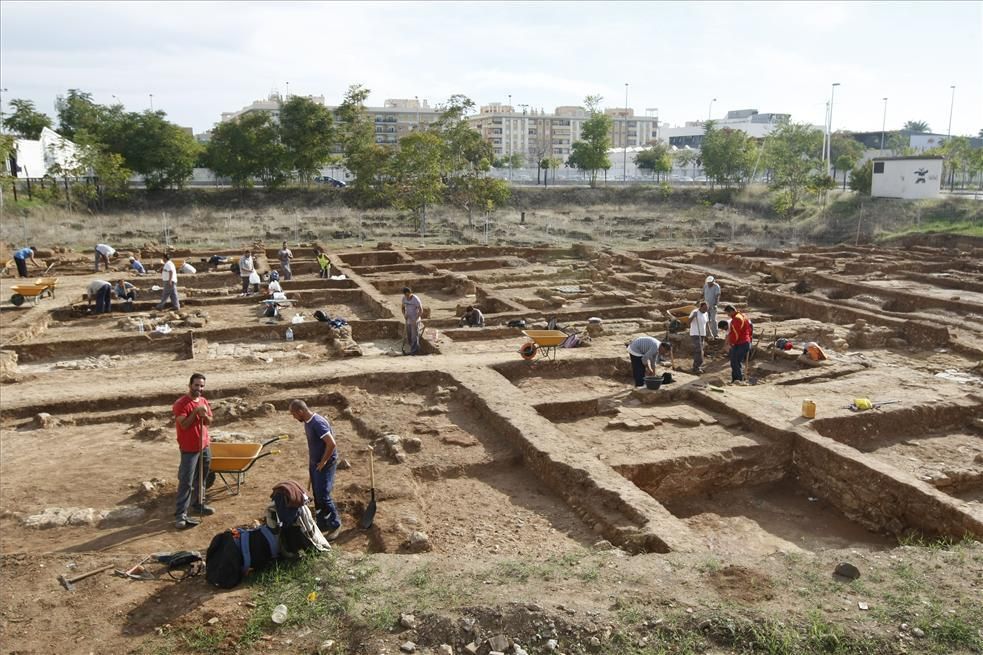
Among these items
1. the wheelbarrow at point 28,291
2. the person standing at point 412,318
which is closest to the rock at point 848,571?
the person standing at point 412,318

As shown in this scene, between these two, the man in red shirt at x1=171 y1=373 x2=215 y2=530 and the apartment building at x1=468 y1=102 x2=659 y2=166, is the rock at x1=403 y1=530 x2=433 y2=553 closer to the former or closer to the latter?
the man in red shirt at x1=171 y1=373 x2=215 y2=530

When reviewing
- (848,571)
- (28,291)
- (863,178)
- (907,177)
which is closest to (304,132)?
(28,291)

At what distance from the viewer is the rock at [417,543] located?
21.9 ft

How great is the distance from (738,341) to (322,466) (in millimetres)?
7347

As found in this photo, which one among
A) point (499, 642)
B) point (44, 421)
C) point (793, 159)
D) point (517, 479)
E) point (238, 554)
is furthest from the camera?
point (793, 159)

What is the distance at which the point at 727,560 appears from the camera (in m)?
5.88

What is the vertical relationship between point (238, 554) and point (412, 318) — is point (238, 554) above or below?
below

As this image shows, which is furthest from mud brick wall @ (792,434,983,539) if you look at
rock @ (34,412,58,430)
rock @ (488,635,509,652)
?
rock @ (34,412,58,430)

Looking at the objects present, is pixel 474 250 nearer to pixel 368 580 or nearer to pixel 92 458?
pixel 92 458

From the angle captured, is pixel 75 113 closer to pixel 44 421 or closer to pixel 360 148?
pixel 360 148

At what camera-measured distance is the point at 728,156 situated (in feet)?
181

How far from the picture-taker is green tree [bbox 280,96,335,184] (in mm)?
48500

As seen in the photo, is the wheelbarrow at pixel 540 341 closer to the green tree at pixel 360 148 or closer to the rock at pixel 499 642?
the rock at pixel 499 642

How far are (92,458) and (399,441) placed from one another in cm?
342
